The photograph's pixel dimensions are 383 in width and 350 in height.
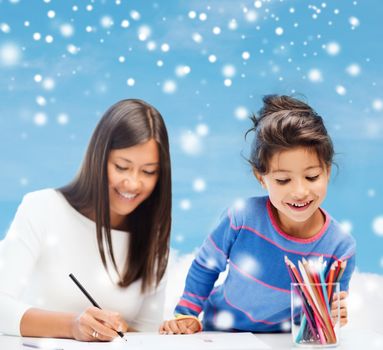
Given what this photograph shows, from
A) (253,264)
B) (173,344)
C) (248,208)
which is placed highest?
(248,208)

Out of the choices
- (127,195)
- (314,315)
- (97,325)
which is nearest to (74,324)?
(97,325)

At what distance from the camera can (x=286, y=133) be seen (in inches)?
46.0

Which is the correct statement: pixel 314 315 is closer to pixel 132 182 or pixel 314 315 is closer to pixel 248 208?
pixel 248 208

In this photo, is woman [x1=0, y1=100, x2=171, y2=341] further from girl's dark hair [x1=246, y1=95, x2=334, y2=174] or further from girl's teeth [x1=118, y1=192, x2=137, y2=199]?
girl's dark hair [x1=246, y1=95, x2=334, y2=174]

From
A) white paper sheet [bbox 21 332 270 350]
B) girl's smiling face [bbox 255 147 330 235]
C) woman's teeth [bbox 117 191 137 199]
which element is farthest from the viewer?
woman's teeth [bbox 117 191 137 199]

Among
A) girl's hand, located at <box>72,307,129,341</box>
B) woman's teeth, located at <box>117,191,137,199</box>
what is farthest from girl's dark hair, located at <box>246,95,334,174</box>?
girl's hand, located at <box>72,307,129,341</box>

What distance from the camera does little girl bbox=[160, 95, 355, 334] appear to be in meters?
1.16

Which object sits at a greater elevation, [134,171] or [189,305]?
[134,171]

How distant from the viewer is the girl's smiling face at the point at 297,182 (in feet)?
3.77

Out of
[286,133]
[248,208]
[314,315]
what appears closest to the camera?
[314,315]

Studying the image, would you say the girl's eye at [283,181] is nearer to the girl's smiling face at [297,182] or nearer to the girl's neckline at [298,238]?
the girl's smiling face at [297,182]

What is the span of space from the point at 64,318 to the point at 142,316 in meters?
0.26

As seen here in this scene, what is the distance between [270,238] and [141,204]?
269mm

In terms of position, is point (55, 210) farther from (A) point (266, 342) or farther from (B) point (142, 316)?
(A) point (266, 342)
